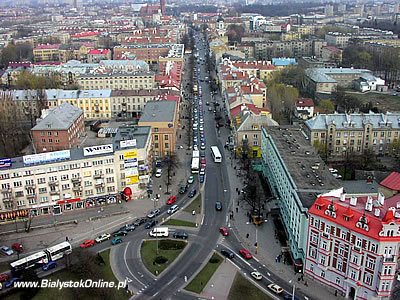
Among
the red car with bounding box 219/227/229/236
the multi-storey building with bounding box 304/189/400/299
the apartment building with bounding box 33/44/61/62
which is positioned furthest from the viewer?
the apartment building with bounding box 33/44/61/62

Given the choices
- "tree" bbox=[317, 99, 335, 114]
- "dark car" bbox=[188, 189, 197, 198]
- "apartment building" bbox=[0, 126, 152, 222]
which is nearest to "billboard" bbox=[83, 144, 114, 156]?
"apartment building" bbox=[0, 126, 152, 222]

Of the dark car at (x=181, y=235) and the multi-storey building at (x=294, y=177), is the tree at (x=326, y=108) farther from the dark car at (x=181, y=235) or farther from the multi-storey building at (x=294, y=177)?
the dark car at (x=181, y=235)

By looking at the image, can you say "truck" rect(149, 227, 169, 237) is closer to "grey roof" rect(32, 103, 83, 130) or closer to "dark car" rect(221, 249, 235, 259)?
"dark car" rect(221, 249, 235, 259)

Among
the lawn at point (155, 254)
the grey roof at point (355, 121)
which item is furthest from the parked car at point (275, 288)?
the grey roof at point (355, 121)

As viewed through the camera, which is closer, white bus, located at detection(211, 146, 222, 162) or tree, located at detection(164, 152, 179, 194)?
tree, located at detection(164, 152, 179, 194)

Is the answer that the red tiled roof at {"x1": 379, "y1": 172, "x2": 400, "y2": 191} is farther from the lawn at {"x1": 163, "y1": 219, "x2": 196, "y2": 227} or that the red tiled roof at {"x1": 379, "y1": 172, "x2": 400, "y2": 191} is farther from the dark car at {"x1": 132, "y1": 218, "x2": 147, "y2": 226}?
the dark car at {"x1": 132, "y1": 218, "x2": 147, "y2": 226}

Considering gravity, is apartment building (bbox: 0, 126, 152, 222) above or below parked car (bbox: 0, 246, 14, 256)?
above

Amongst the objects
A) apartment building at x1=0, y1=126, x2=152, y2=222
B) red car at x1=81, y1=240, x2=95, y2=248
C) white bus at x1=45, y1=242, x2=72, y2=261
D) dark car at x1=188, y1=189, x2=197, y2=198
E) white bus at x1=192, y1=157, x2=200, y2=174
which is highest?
apartment building at x1=0, y1=126, x2=152, y2=222

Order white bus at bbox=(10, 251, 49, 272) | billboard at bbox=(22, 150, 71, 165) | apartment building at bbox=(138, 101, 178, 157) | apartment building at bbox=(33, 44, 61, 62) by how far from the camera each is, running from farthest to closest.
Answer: apartment building at bbox=(33, 44, 61, 62) < apartment building at bbox=(138, 101, 178, 157) < billboard at bbox=(22, 150, 71, 165) < white bus at bbox=(10, 251, 49, 272)

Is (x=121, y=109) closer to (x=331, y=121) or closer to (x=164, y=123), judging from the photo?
(x=164, y=123)
